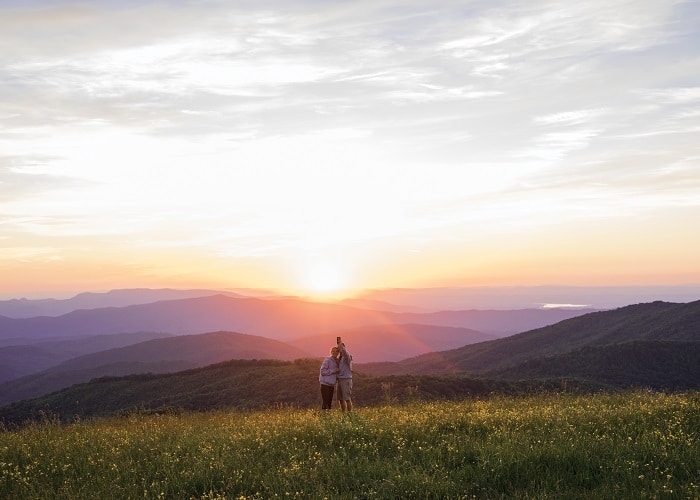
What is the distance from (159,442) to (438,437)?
4.92 m

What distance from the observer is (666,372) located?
1631 inches

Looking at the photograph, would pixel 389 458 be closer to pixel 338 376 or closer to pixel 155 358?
pixel 338 376

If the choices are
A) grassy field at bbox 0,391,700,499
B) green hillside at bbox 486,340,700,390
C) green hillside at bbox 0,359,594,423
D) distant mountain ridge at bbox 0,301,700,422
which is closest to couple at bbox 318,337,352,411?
grassy field at bbox 0,391,700,499

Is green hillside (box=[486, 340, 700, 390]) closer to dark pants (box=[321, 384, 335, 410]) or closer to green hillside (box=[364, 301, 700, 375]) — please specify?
green hillside (box=[364, 301, 700, 375])

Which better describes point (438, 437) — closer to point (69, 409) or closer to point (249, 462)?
point (249, 462)

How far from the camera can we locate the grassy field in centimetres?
719

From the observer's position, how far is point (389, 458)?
855 cm

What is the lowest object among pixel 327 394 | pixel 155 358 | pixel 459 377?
pixel 155 358

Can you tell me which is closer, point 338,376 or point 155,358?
point 338,376

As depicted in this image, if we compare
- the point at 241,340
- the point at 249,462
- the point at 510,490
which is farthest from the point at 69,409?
the point at 241,340

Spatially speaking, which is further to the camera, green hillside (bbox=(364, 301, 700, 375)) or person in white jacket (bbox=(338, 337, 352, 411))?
green hillside (bbox=(364, 301, 700, 375))

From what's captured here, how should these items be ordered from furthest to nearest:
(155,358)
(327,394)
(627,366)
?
(155,358)
(627,366)
(327,394)

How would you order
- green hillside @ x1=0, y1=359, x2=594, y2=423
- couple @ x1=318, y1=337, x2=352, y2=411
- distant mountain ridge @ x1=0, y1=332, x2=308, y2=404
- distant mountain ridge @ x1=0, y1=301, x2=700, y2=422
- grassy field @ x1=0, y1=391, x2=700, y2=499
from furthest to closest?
distant mountain ridge @ x1=0, y1=332, x2=308, y2=404 < distant mountain ridge @ x1=0, y1=301, x2=700, y2=422 < green hillside @ x1=0, y1=359, x2=594, y2=423 < couple @ x1=318, y1=337, x2=352, y2=411 < grassy field @ x1=0, y1=391, x2=700, y2=499

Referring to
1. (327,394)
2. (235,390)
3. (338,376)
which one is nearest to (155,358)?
(235,390)
